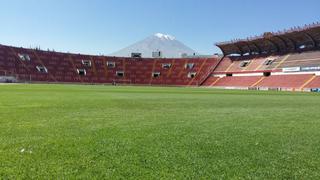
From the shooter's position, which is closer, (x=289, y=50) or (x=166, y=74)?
(x=289, y=50)

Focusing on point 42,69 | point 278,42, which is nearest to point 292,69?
point 278,42

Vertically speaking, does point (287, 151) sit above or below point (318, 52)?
below

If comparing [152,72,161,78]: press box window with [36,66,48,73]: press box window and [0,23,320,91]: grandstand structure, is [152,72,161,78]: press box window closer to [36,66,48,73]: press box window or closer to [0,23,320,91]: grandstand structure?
[0,23,320,91]: grandstand structure

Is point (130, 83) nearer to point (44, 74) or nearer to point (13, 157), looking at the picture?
point (44, 74)

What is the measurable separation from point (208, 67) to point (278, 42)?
27.6 m

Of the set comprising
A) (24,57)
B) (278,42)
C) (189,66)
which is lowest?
(189,66)

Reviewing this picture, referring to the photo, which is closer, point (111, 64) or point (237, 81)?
point (237, 81)

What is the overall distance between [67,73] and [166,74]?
3136cm

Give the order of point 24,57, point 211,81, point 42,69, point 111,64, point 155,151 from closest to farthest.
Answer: point 155,151 → point 42,69 → point 24,57 → point 211,81 → point 111,64

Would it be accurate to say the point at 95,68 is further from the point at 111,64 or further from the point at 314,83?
the point at 314,83

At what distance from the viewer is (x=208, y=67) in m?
125

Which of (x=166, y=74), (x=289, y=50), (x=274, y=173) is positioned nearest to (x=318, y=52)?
(x=289, y=50)

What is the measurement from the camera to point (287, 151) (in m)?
8.05

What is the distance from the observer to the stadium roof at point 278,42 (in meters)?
89.6
